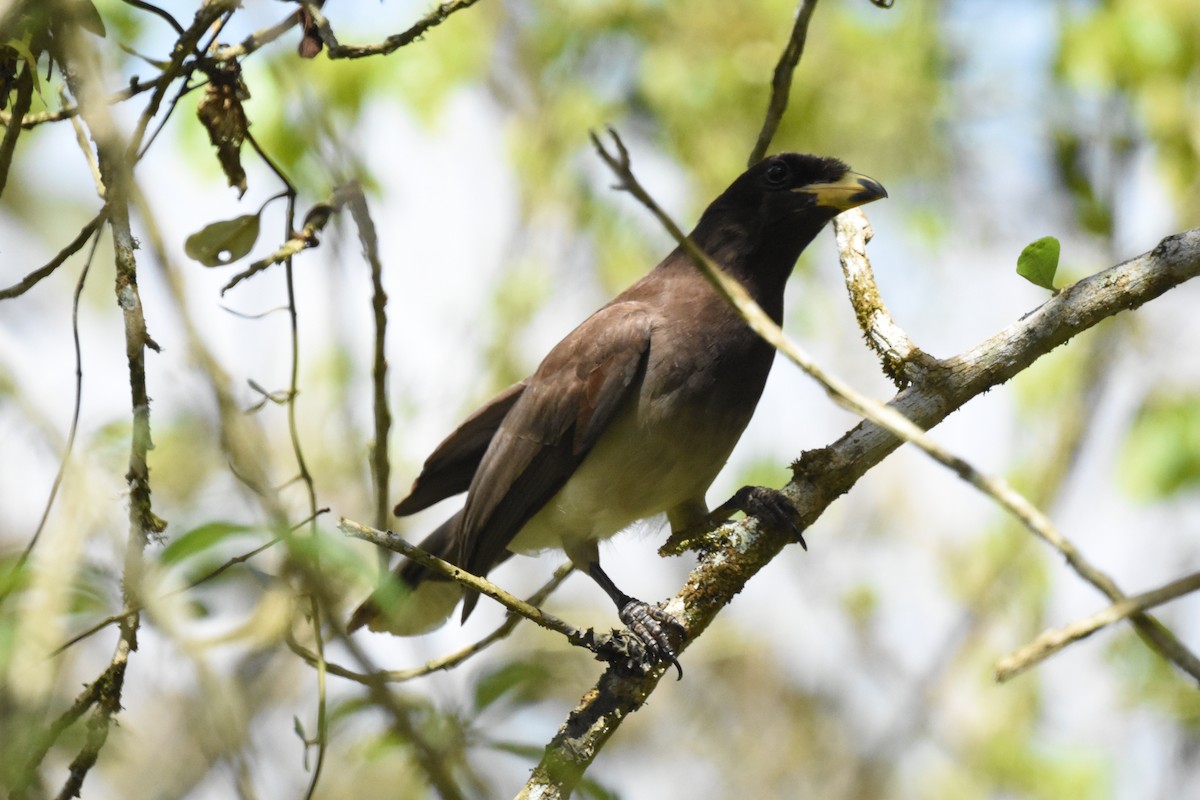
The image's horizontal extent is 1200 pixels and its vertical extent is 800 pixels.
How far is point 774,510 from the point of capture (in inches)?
134

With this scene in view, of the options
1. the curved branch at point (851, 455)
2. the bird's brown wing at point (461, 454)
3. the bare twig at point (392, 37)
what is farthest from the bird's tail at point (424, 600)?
the bare twig at point (392, 37)

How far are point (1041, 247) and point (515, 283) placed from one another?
5206 millimetres

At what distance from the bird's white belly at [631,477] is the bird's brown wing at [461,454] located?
1.77 ft

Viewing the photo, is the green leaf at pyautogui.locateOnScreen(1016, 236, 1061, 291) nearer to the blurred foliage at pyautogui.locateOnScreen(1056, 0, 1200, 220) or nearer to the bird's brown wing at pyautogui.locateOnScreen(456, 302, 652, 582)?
the bird's brown wing at pyautogui.locateOnScreen(456, 302, 652, 582)

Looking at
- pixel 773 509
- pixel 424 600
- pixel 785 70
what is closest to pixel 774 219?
pixel 785 70

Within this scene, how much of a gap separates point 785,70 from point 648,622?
178 cm

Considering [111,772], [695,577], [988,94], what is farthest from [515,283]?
[695,577]

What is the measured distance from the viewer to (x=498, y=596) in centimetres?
290

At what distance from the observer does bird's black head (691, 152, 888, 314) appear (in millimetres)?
4504

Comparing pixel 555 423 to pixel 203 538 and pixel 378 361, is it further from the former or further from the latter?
pixel 203 538

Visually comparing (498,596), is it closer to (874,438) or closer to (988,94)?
(874,438)

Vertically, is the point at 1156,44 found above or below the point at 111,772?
below

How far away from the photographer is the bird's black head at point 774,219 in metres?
4.50

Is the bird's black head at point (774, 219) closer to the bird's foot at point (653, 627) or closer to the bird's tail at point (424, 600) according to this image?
the bird's foot at point (653, 627)
